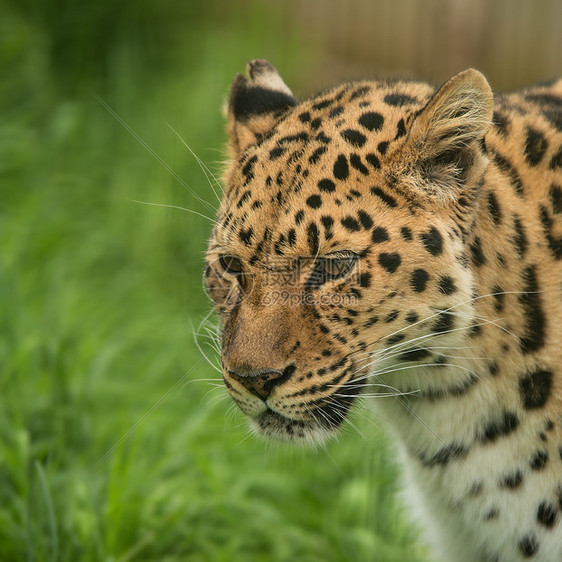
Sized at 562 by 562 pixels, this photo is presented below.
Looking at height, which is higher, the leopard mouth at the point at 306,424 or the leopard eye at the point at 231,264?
the leopard eye at the point at 231,264

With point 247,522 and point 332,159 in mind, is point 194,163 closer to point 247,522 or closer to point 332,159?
point 247,522

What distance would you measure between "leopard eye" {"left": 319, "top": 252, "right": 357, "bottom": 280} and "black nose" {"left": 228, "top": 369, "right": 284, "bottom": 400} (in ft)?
1.49

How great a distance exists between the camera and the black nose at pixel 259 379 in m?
3.48

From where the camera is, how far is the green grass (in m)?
4.87

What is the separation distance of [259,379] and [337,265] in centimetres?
56

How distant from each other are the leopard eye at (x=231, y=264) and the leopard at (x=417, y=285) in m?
0.01

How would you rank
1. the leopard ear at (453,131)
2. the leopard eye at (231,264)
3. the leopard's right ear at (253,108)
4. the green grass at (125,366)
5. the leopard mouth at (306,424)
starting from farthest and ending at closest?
the green grass at (125,366) → the leopard's right ear at (253,108) → the leopard eye at (231,264) → the leopard mouth at (306,424) → the leopard ear at (453,131)

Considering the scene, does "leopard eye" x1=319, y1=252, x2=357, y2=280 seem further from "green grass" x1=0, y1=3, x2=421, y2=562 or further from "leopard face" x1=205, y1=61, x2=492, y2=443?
"green grass" x1=0, y1=3, x2=421, y2=562

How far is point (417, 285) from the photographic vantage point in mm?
3512

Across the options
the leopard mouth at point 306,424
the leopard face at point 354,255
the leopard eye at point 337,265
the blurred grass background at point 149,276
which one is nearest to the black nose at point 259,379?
the leopard face at point 354,255

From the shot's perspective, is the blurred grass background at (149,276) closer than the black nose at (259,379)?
No

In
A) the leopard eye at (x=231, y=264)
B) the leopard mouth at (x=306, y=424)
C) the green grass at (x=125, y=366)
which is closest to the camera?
the leopard mouth at (x=306, y=424)

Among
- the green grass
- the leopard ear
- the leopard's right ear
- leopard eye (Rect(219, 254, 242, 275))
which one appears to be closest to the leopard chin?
→ the green grass

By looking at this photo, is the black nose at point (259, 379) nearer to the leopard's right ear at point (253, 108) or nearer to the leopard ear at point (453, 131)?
the leopard ear at point (453, 131)
